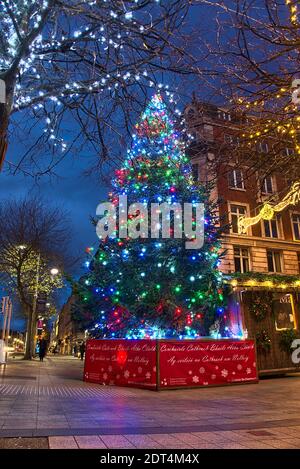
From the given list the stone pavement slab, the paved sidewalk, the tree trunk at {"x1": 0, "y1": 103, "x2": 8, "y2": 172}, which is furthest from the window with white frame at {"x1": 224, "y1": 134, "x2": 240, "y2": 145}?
the stone pavement slab

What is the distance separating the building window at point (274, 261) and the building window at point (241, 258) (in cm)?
208

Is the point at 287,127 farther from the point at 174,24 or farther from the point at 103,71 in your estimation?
the point at 103,71

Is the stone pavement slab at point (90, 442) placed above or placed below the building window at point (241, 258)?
below

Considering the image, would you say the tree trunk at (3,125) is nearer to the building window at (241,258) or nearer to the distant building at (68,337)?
the building window at (241,258)

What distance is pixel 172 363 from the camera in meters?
11.6

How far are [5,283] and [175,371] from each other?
26.4 m

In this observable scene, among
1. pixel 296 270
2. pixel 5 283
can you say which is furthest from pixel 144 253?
pixel 5 283

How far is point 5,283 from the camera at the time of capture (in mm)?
34594

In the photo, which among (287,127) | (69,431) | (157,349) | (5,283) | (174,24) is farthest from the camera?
(5,283)

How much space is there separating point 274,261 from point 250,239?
301 centimetres

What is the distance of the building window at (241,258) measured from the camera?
29203 mm

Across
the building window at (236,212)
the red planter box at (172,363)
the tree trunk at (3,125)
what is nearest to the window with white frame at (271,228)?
the building window at (236,212)

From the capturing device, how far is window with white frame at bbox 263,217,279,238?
30933 mm
